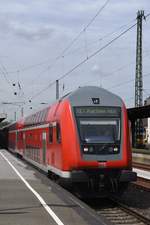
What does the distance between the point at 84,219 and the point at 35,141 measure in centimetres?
1269

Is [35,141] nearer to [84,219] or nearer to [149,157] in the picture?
[84,219]

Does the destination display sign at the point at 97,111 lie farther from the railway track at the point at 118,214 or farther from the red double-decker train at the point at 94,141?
the railway track at the point at 118,214

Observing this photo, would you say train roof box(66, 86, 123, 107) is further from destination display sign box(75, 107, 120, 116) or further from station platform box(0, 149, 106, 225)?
station platform box(0, 149, 106, 225)

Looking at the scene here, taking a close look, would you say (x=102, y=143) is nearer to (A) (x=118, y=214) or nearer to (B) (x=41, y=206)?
(A) (x=118, y=214)

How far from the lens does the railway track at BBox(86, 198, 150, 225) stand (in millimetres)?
12508

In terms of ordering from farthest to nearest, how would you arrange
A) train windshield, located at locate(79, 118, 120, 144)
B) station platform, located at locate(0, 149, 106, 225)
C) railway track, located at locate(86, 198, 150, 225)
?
train windshield, located at locate(79, 118, 120, 144), railway track, located at locate(86, 198, 150, 225), station platform, located at locate(0, 149, 106, 225)

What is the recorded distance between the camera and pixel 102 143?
49.0 feet

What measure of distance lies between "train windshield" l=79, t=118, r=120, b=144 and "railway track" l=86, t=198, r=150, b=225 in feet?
5.87

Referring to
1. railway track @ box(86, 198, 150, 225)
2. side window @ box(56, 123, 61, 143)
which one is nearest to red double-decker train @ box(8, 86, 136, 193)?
side window @ box(56, 123, 61, 143)

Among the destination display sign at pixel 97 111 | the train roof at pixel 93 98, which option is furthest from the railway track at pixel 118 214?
the train roof at pixel 93 98

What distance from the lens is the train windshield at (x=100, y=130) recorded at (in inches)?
591

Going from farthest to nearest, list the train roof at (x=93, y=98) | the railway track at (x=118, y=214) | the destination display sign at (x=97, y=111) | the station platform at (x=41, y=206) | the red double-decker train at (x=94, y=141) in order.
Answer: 1. the train roof at (x=93, y=98)
2. the destination display sign at (x=97, y=111)
3. the red double-decker train at (x=94, y=141)
4. the railway track at (x=118, y=214)
5. the station platform at (x=41, y=206)

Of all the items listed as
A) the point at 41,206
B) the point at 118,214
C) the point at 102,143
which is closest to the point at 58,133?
the point at 102,143

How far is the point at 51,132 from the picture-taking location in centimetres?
1752
